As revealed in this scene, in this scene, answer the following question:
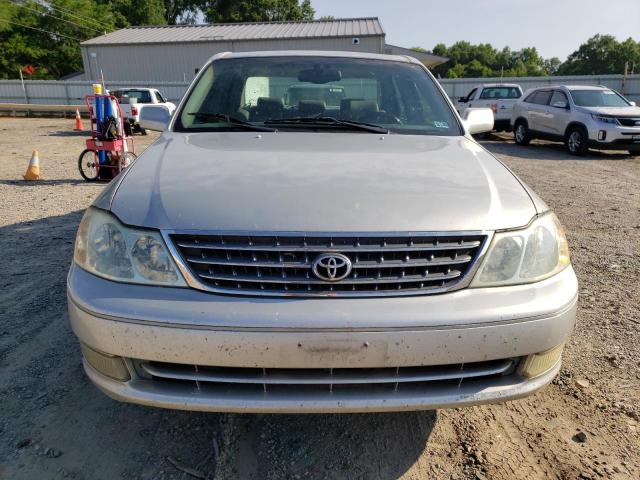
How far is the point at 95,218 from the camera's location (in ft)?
6.33

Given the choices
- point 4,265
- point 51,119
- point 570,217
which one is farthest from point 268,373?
point 51,119

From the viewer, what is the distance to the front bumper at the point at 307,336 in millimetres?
1610

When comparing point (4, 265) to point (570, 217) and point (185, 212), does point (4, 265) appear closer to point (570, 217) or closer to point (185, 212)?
point (185, 212)

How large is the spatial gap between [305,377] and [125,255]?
79 cm

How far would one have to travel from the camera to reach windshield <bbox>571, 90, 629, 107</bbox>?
37.2ft

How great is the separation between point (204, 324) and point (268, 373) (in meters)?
0.29

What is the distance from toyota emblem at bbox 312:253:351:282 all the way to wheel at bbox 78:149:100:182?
7.37 m

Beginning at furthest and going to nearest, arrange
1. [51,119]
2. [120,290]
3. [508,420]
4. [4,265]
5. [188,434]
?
[51,119], [4,265], [508,420], [188,434], [120,290]

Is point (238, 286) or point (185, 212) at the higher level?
point (185, 212)

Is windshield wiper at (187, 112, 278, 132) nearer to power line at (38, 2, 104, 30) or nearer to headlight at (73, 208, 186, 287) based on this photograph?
headlight at (73, 208, 186, 287)

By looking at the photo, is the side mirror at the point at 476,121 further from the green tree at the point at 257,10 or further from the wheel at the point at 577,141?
the green tree at the point at 257,10

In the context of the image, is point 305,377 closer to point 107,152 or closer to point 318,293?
point 318,293

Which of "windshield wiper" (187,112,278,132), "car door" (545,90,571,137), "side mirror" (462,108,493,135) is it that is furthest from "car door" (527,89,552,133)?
"windshield wiper" (187,112,278,132)

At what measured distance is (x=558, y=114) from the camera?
11.8 meters
